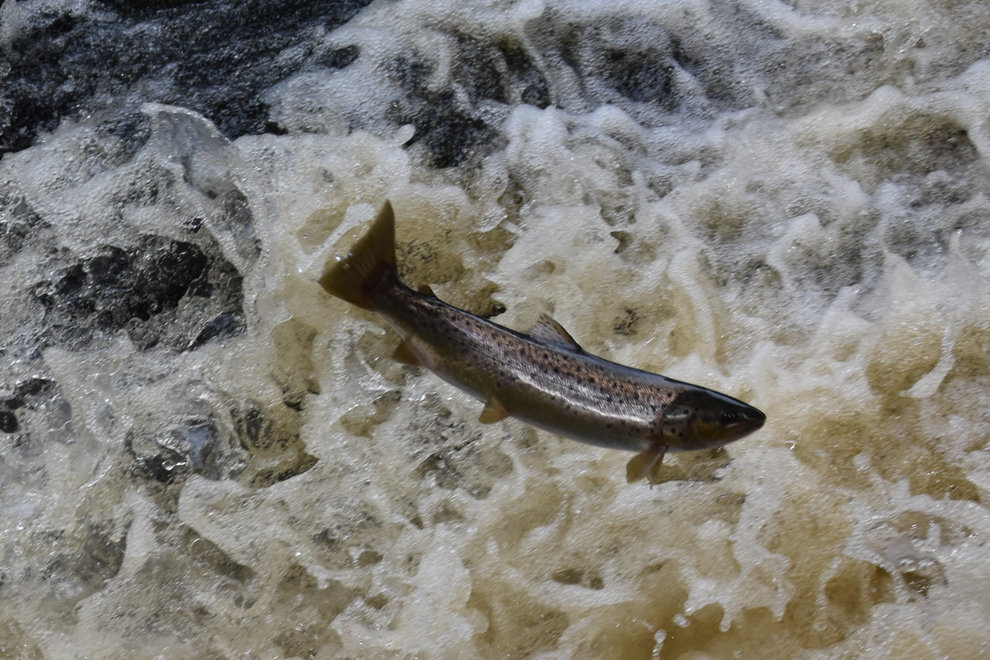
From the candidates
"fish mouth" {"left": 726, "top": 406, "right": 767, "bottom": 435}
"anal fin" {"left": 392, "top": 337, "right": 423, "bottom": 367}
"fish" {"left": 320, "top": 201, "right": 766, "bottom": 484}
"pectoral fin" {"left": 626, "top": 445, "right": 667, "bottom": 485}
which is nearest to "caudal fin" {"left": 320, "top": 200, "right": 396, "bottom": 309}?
"fish" {"left": 320, "top": 201, "right": 766, "bottom": 484}

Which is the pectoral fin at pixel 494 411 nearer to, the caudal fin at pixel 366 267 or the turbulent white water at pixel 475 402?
the caudal fin at pixel 366 267

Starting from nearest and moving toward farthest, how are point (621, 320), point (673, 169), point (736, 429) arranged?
point (736, 429), point (621, 320), point (673, 169)

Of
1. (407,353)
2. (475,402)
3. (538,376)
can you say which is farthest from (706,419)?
(475,402)

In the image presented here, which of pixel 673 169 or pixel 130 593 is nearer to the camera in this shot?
pixel 130 593

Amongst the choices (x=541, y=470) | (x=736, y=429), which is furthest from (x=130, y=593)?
(x=736, y=429)

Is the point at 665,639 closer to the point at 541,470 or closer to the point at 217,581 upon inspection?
the point at 541,470

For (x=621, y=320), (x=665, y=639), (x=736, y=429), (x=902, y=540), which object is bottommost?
(x=665, y=639)

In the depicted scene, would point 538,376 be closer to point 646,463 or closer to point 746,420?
point 646,463

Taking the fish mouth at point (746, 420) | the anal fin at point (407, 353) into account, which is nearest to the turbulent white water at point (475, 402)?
the anal fin at point (407, 353)
